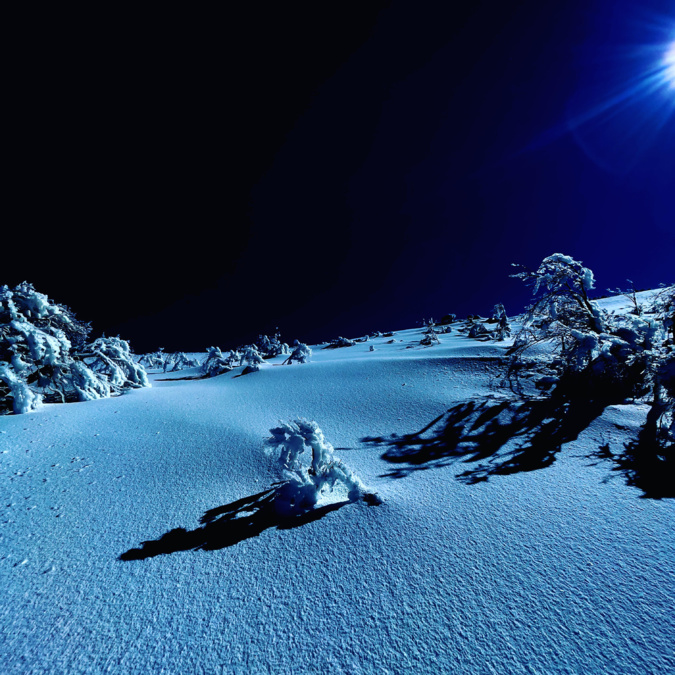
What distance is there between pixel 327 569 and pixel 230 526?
2.34 ft

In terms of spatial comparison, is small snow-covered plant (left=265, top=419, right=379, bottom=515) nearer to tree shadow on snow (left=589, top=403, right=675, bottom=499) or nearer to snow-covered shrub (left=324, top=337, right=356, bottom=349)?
tree shadow on snow (left=589, top=403, right=675, bottom=499)

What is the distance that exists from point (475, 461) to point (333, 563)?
1660 millimetres

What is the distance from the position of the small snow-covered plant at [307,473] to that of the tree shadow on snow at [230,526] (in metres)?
0.07

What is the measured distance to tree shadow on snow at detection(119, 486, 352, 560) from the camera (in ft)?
6.03

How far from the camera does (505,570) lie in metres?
1.60

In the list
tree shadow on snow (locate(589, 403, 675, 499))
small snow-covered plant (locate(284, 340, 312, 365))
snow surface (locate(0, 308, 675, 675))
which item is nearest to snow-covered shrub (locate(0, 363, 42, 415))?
Answer: snow surface (locate(0, 308, 675, 675))

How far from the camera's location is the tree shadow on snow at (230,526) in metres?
1.84

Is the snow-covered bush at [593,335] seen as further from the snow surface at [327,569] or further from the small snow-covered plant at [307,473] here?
the small snow-covered plant at [307,473]

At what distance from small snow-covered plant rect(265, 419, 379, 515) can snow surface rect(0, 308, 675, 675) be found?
13 cm

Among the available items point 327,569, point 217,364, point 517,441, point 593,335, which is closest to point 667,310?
point 593,335

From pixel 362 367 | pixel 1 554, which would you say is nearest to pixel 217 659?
pixel 1 554

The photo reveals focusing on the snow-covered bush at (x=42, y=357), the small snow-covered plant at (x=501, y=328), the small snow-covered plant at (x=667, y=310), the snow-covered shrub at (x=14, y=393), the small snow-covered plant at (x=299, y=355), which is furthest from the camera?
the small snow-covered plant at (x=299, y=355)

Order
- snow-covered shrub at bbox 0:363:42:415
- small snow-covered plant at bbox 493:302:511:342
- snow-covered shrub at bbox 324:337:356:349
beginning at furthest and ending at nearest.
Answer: snow-covered shrub at bbox 324:337:356:349 → small snow-covered plant at bbox 493:302:511:342 → snow-covered shrub at bbox 0:363:42:415

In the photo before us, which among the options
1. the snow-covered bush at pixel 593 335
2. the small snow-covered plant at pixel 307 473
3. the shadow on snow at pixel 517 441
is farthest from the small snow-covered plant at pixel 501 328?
the small snow-covered plant at pixel 307 473
